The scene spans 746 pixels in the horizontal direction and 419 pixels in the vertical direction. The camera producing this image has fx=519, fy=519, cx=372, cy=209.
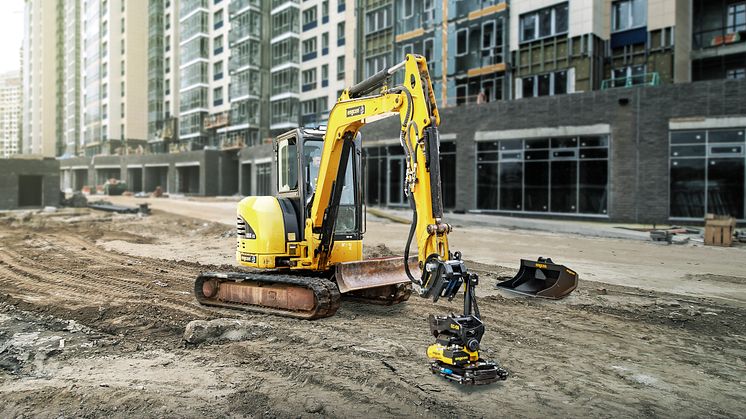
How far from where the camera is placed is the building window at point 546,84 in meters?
28.7

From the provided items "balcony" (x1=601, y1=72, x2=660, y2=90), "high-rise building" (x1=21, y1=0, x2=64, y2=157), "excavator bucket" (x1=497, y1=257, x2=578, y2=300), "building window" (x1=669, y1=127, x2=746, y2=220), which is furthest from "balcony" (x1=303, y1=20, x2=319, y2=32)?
"high-rise building" (x1=21, y1=0, x2=64, y2=157)

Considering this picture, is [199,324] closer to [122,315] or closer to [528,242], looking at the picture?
[122,315]

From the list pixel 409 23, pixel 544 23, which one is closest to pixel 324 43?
pixel 409 23

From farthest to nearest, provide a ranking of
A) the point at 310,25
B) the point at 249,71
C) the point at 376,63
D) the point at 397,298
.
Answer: the point at 249,71 → the point at 310,25 → the point at 376,63 → the point at 397,298

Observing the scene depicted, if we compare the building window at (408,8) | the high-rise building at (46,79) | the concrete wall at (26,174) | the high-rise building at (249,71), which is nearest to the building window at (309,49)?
the high-rise building at (249,71)

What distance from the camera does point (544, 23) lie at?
95.3 feet

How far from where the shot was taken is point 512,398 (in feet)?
16.0

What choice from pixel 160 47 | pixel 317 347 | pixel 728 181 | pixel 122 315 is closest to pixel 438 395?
pixel 317 347

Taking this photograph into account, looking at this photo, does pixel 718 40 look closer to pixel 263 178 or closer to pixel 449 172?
pixel 449 172

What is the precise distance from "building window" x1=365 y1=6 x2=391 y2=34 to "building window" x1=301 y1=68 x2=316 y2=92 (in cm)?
1448

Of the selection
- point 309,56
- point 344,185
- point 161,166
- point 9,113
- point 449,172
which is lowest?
point 344,185

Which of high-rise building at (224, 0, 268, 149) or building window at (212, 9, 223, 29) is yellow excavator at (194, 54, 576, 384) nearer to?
high-rise building at (224, 0, 268, 149)

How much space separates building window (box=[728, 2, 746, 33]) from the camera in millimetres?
28188

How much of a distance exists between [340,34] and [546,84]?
25.9 meters
